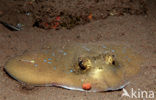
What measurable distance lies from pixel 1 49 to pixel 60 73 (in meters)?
2.26

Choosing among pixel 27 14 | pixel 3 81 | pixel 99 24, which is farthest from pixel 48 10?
pixel 3 81

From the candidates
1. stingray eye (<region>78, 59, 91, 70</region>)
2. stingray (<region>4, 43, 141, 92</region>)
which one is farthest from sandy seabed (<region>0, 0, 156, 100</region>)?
stingray eye (<region>78, 59, 91, 70</region>)

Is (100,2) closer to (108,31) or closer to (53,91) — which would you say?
(108,31)

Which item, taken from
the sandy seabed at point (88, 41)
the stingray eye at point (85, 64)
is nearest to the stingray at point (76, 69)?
the stingray eye at point (85, 64)

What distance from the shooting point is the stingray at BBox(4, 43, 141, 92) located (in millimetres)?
2902

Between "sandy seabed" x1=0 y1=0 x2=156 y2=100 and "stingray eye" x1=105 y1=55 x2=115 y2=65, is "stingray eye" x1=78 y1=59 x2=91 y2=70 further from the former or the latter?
"sandy seabed" x1=0 y1=0 x2=156 y2=100

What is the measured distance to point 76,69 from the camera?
10.4 feet

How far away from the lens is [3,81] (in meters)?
3.37

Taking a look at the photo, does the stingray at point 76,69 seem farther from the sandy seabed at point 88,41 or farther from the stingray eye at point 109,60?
the sandy seabed at point 88,41

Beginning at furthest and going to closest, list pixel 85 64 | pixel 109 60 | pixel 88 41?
pixel 88 41 → pixel 109 60 → pixel 85 64

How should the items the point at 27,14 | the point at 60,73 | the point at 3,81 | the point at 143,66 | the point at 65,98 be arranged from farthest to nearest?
1. the point at 27,14
2. the point at 143,66
3. the point at 3,81
4. the point at 60,73
5. the point at 65,98

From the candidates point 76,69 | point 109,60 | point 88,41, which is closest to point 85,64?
point 76,69

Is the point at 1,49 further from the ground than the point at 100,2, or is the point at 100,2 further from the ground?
the point at 100,2

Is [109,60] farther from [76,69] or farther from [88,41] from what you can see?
[88,41]
